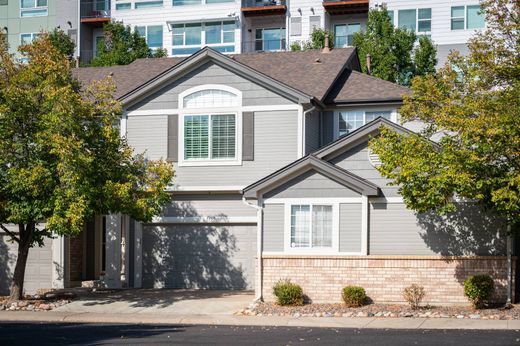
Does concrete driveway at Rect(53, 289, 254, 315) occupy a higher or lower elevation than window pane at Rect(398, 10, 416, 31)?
lower

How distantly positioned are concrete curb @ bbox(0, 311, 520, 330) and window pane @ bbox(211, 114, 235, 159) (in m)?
6.73

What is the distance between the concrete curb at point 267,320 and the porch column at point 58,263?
4.69 metres

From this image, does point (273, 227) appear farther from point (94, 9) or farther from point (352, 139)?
point (94, 9)

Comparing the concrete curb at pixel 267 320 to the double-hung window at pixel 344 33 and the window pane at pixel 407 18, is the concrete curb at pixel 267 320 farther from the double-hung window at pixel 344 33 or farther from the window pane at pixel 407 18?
the double-hung window at pixel 344 33

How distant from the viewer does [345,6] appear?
2114 inches

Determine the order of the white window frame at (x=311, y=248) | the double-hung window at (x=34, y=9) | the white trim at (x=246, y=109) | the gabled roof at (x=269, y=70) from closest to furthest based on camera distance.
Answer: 1. the white window frame at (x=311, y=248)
2. the white trim at (x=246, y=109)
3. the gabled roof at (x=269, y=70)
4. the double-hung window at (x=34, y=9)

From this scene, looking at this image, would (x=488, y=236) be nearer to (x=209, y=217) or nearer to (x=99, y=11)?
(x=209, y=217)

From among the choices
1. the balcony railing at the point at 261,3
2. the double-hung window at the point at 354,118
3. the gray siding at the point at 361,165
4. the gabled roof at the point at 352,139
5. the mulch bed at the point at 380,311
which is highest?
the balcony railing at the point at 261,3

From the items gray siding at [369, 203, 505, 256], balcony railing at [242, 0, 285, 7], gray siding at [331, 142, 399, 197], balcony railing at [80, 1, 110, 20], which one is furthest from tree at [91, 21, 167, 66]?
gray siding at [369, 203, 505, 256]

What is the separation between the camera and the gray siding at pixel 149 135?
2978cm

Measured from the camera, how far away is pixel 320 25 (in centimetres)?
5375

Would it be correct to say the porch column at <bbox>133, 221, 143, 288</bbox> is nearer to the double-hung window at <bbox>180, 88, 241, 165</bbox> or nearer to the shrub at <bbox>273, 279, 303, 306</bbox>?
the double-hung window at <bbox>180, 88, 241, 165</bbox>

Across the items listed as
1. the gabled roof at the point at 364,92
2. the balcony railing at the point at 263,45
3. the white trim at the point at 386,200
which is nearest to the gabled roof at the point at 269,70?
the gabled roof at the point at 364,92

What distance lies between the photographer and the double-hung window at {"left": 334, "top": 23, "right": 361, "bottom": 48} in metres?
53.8
